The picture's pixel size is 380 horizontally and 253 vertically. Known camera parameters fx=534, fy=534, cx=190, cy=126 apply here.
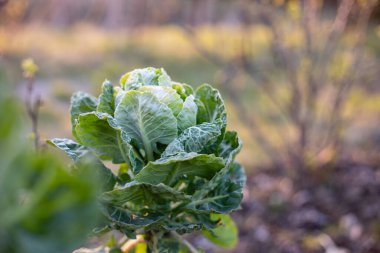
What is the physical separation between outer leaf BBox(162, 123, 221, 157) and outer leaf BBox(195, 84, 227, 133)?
0.37ft

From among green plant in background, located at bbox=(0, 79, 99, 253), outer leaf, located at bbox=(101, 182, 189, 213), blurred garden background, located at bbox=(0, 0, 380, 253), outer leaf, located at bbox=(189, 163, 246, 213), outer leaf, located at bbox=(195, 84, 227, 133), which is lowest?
blurred garden background, located at bbox=(0, 0, 380, 253)

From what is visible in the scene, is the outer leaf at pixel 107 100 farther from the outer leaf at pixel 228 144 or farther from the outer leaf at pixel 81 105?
the outer leaf at pixel 228 144

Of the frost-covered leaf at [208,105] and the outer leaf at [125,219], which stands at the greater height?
the frost-covered leaf at [208,105]

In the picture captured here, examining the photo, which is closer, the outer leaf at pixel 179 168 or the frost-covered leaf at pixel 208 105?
the outer leaf at pixel 179 168

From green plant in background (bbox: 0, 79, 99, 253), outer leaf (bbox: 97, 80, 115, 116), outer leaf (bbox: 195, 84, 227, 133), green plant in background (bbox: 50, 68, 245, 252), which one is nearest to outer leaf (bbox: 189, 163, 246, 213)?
green plant in background (bbox: 50, 68, 245, 252)

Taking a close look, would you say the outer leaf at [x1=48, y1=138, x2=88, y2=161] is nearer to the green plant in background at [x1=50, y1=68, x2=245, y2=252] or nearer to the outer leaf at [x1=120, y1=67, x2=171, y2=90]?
the green plant in background at [x1=50, y1=68, x2=245, y2=252]

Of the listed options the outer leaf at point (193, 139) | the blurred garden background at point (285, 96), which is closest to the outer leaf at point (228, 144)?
the outer leaf at point (193, 139)

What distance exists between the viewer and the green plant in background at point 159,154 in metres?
0.87

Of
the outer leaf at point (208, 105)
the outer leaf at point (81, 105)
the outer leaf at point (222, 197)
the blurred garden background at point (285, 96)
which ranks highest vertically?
the outer leaf at point (208, 105)

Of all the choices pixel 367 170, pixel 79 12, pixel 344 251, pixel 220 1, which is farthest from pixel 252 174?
pixel 220 1

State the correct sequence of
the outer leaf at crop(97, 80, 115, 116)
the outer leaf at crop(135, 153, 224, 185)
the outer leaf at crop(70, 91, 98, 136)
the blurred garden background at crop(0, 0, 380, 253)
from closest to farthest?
the outer leaf at crop(135, 153, 224, 185) → the outer leaf at crop(97, 80, 115, 116) → the outer leaf at crop(70, 91, 98, 136) → the blurred garden background at crop(0, 0, 380, 253)

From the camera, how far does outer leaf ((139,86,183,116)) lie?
91 centimetres

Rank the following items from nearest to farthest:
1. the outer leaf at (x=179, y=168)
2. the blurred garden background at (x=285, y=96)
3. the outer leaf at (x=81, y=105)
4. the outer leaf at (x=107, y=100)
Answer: the outer leaf at (x=179, y=168), the outer leaf at (x=107, y=100), the outer leaf at (x=81, y=105), the blurred garden background at (x=285, y=96)

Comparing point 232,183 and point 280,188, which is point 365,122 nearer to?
point 280,188
